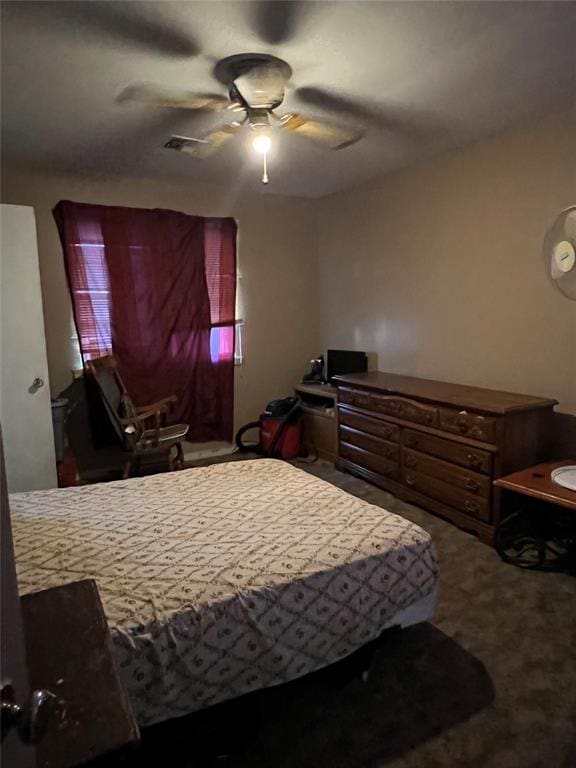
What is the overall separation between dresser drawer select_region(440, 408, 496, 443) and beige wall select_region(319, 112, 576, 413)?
576mm

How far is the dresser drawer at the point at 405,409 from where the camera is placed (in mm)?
3191

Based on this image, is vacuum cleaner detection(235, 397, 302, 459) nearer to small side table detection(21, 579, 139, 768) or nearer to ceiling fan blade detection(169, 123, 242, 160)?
ceiling fan blade detection(169, 123, 242, 160)

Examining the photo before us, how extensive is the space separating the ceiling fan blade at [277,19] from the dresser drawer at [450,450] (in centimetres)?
229

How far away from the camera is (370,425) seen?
3.74m

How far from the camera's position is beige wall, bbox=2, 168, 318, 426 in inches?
152

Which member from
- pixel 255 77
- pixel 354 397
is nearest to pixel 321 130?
pixel 255 77

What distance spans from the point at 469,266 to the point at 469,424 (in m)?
1.25

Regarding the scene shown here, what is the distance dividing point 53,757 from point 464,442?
2.65m

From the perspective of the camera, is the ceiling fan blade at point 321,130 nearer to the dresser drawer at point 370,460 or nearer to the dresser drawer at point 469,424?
the dresser drawer at point 469,424

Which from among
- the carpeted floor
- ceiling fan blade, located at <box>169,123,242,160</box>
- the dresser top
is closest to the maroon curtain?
the dresser top

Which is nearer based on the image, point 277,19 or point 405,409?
Result: point 277,19

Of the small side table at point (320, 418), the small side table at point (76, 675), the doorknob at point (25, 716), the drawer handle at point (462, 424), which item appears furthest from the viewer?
the small side table at point (320, 418)

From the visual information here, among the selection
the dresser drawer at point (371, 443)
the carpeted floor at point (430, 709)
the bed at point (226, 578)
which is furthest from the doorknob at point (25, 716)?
the dresser drawer at point (371, 443)

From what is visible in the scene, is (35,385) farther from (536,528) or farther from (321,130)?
(536,528)
